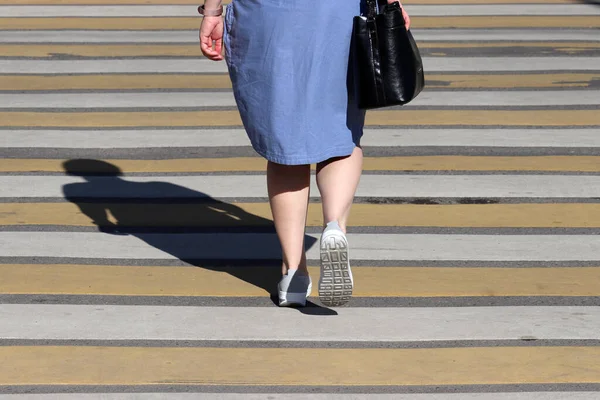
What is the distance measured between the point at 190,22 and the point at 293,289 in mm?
4948

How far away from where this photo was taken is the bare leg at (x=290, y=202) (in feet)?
13.7

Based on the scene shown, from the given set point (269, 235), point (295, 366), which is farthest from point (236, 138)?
point (295, 366)

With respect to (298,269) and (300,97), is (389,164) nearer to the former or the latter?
(298,269)

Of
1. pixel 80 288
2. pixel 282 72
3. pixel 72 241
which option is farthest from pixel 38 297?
pixel 282 72

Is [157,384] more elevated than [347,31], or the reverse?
[347,31]

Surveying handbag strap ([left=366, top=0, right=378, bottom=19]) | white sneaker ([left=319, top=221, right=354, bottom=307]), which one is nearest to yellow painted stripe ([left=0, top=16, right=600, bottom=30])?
handbag strap ([left=366, top=0, right=378, bottom=19])

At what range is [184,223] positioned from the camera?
17.1 feet

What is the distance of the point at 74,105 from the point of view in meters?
6.95

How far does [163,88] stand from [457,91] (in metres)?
1.72

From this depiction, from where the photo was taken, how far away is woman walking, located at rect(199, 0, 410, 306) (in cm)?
393

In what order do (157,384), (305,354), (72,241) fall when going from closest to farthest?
1. (157,384)
2. (305,354)
3. (72,241)

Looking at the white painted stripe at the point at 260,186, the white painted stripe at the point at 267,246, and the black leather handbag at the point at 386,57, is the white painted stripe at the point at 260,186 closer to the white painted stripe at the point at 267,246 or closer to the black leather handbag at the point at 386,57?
the white painted stripe at the point at 267,246

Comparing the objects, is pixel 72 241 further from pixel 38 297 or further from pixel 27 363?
pixel 27 363

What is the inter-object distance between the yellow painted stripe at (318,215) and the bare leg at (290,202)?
2.96ft
